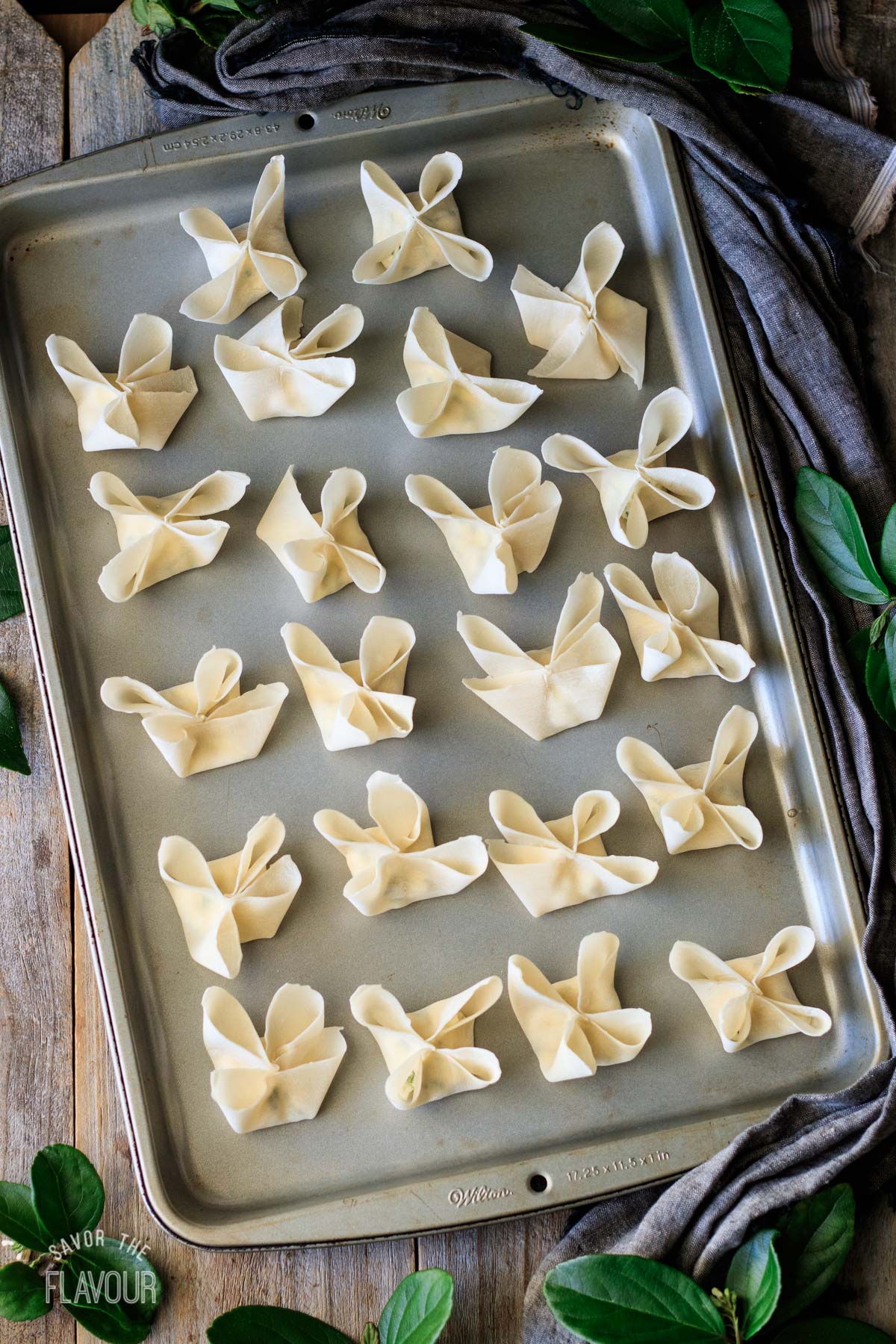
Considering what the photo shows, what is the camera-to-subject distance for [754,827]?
0.81 meters

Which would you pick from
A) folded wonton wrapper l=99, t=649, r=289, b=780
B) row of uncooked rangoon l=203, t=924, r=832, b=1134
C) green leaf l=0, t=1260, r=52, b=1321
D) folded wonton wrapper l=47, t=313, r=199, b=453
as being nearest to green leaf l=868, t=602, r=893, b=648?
row of uncooked rangoon l=203, t=924, r=832, b=1134

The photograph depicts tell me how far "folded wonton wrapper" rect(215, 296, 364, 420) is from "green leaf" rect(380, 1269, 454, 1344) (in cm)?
60

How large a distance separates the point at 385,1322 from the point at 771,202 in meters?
0.84

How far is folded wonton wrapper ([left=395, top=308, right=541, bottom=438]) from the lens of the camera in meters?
0.84

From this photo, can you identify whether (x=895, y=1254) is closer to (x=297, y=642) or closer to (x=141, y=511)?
(x=297, y=642)

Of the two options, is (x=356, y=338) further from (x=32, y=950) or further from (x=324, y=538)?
(x=32, y=950)

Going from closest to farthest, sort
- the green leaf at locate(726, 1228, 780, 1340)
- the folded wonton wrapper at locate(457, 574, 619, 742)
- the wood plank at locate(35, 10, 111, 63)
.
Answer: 1. the green leaf at locate(726, 1228, 780, 1340)
2. the folded wonton wrapper at locate(457, 574, 619, 742)
3. the wood plank at locate(35, 10, 111, 63)

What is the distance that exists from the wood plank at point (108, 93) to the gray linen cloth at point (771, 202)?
4cm

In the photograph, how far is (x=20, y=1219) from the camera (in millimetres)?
789

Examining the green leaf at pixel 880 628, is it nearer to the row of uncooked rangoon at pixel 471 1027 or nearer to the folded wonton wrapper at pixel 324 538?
the row of uncooked rangoon at pixel 471 1027

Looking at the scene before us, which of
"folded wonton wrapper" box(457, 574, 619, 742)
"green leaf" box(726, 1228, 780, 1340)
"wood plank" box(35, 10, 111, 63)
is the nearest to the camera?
"green leaf" box(726, 1228, 780, 1340)

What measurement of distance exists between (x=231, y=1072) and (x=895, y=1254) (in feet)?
1.58
